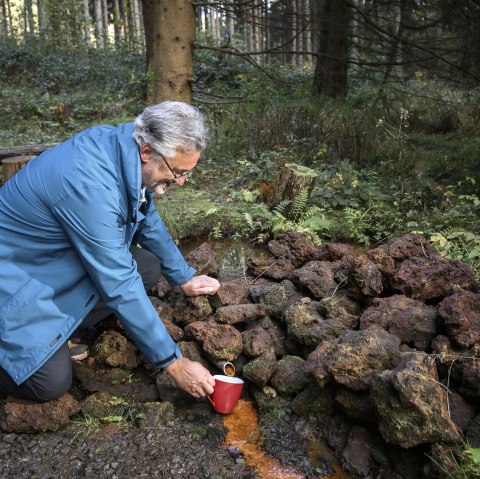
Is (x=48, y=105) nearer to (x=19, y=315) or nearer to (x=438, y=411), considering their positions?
(x=19, y=315)

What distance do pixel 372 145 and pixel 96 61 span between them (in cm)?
1316

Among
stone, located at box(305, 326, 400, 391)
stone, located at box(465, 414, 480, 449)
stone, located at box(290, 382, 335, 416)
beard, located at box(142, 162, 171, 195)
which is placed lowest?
stone, located at box(290, 382, 335, 416)

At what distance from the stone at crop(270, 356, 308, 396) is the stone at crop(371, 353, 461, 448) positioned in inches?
24.9

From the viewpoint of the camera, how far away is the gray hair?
8.25 feet

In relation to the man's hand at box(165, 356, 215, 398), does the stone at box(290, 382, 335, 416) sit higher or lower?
lower

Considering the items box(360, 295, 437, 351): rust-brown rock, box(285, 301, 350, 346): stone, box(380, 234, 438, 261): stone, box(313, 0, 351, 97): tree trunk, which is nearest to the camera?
box(360, 295, 437, 351): rust-brown rock

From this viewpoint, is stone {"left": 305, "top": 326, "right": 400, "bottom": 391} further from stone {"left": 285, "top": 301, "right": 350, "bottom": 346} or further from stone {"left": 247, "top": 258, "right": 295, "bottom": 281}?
stone {"left": 247, "top": 258, "right": 295, "bottom": 281}

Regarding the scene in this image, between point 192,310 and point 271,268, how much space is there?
840 mm

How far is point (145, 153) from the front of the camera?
2.62 meters

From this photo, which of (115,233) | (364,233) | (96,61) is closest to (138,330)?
(115,233)

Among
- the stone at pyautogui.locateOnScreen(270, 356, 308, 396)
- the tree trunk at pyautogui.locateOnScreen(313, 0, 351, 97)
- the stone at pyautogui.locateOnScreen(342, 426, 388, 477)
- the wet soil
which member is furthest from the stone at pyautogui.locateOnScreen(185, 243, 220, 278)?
the tree trunk at pyautogui.locateOnScreen(313, 0, 351, 97)

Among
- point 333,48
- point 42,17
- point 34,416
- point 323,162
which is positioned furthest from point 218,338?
point 42,17

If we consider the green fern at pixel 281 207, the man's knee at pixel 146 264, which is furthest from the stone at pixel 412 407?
the green fern at pixel 281 207

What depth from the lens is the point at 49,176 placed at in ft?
8.16
